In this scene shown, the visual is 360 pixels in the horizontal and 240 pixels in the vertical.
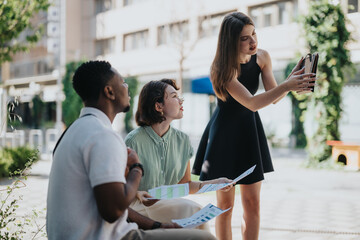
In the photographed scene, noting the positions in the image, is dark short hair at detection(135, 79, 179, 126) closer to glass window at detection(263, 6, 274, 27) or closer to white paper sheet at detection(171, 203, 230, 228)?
white paper sheet at detection(171, 203, 230, 228)

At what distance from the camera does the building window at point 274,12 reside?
2228cm

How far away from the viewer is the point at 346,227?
17.7ft

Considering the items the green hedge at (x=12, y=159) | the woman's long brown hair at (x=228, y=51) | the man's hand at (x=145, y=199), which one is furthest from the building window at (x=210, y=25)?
the man's hand at (x=145, y=199)

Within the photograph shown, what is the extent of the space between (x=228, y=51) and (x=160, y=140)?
73 centimetres

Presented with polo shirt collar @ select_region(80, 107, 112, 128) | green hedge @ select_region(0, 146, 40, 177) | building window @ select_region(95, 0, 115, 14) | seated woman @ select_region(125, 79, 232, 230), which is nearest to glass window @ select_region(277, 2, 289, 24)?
building window @ select_region(95, 0, 115, 14)

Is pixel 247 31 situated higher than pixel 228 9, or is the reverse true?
pixel 228 9

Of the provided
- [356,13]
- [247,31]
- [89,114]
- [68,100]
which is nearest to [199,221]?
[89,114]

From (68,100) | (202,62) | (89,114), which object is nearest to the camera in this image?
(89,114)

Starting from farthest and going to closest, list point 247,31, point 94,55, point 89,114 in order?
point 94,55 → point 247,31 → point 89,114

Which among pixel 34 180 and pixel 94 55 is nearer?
pixel 34 180

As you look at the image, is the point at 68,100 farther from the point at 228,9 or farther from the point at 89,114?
the point at 89,114

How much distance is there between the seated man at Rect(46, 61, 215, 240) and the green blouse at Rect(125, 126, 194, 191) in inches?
29.8

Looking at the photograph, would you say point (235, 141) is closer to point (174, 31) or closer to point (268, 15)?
point (268, 15)

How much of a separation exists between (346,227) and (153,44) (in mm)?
24591
